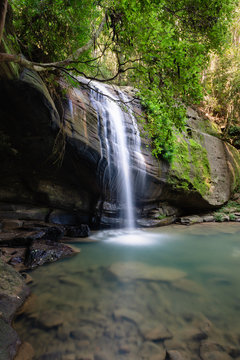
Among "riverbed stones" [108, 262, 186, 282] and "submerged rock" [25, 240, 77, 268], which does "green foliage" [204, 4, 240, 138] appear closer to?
"riverbed stones" [108, 262, 186, 282]

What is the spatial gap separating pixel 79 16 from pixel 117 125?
3.96 metres

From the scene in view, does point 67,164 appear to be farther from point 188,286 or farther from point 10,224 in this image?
point 188,286

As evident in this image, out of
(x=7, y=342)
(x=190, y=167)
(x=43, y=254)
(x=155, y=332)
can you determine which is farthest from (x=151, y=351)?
(x=190, y=167)

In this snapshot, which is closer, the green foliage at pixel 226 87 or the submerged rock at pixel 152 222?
the submerged rock at pixel 152 222

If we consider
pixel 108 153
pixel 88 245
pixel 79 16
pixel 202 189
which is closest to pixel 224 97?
pixel 202 189

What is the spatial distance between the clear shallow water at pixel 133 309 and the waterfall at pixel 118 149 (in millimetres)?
3677

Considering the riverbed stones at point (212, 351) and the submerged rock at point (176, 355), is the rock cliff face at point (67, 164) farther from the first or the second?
the riverbed stones at point (212, 351)

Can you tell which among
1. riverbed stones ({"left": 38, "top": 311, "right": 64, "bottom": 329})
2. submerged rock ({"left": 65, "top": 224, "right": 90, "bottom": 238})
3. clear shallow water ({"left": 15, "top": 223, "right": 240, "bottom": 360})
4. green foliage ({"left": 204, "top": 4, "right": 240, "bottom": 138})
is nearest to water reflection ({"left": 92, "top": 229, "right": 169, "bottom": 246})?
submerged rock ({"left": 65, "top": 224, "right": 90, "bottom": 238})

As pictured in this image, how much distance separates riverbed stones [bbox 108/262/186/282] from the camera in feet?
11.0

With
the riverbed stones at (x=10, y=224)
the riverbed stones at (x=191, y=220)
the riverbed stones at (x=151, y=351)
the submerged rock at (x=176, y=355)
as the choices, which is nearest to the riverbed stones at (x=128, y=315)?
the riverbed stones at (x=151, y=351)

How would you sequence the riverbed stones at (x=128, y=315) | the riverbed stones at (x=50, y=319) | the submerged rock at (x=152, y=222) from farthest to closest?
the submerged rock at (x=152, y=222)
the riverbed stones at (x=128, y=315)
the riverbed stones at (x=50, y=319)

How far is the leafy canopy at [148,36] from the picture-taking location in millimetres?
3420

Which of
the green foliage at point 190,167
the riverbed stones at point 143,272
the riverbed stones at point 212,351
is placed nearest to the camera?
the riverbed stones at point 212,351

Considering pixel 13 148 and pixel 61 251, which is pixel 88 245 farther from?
pixel 13 148
